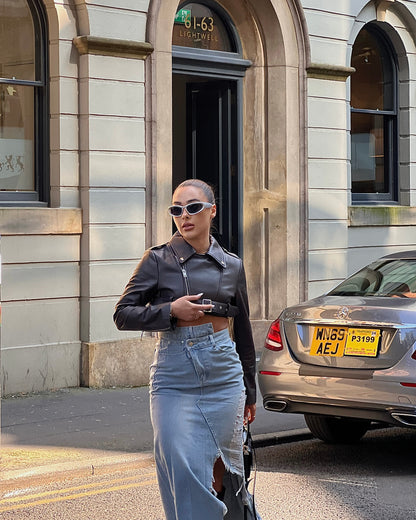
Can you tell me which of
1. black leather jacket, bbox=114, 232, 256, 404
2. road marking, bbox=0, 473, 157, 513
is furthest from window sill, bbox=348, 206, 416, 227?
black leather jacket, bbox=114, 232, 256, 404

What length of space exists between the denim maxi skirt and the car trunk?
9.03ft

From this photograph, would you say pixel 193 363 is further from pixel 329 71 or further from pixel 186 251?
pixel 329 71

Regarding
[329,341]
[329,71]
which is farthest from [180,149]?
[329,341]

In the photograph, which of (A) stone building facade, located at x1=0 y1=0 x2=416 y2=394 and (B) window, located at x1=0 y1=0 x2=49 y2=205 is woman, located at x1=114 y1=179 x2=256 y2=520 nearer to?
(A) stone building facade, located at x1=0 y1=0 x2=416 y2=394

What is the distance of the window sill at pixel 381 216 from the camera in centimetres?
1504

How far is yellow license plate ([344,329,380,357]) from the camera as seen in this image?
7.64 meters

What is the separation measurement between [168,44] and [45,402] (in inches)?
174

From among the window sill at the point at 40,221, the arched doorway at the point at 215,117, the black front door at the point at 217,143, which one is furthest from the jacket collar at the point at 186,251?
the black front door at the point at 217,143

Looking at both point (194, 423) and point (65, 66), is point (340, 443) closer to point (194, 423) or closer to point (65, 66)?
point (194, 423)

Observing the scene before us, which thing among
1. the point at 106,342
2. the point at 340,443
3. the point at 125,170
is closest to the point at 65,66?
the point at 125,170

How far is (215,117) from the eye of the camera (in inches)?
561

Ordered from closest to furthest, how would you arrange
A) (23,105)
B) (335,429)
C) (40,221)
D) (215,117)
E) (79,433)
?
(335,429) → (79,433) → (40,221) → (23,105) → (215,117)

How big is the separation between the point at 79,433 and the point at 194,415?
4574 millimetres

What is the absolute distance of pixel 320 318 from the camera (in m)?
7.96
